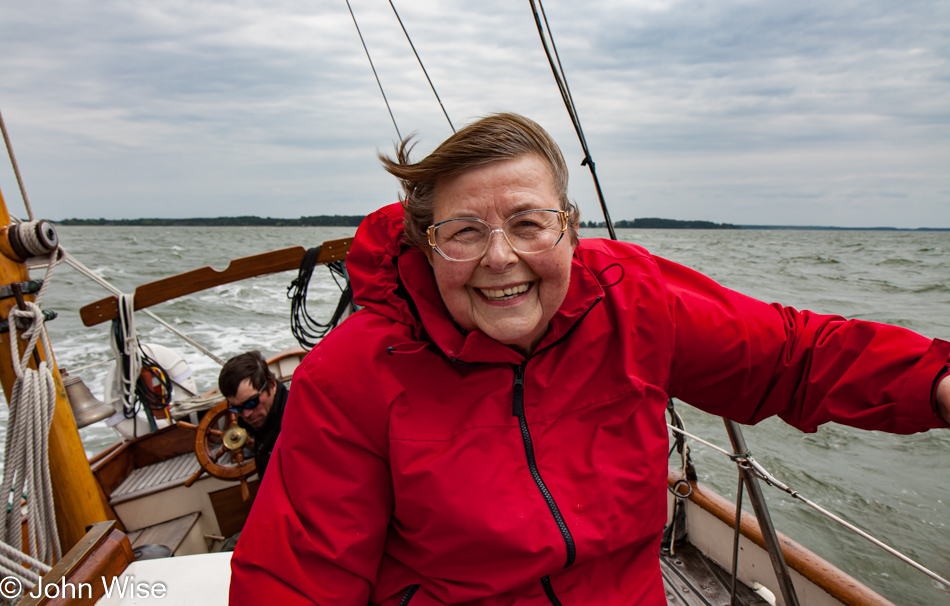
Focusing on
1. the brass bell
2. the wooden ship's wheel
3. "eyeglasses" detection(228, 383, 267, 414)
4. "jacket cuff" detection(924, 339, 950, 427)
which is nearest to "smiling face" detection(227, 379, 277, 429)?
"eyeglasses" detection(228, 383, 267, 414)

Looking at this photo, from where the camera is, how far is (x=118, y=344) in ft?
11.1

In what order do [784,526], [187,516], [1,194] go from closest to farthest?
[1,194]
[187,516]
[784,526]

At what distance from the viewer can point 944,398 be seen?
1.05 metres

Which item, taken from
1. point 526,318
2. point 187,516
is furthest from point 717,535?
point 187,516

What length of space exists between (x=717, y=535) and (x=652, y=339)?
1.44 metres

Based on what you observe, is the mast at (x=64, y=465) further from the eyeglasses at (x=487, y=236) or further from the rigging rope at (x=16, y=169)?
the eyeglasses at (x=487, y=236)

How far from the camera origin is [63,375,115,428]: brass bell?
2699mm

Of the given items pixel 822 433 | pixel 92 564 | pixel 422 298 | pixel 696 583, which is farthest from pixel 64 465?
pixel 822 433

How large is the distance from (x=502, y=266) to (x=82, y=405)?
105 inches

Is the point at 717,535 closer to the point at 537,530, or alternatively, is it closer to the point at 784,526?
the point at 537,530

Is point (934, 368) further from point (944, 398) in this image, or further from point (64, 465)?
point (64, 465)

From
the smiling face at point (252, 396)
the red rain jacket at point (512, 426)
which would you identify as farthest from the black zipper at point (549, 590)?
the smiling face at point (252, 396)

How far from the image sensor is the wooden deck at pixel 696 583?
6.82 feet

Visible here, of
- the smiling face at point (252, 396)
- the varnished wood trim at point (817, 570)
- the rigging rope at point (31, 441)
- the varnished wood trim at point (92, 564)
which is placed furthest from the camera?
the smiling face at point (252, 396)
